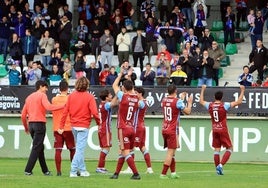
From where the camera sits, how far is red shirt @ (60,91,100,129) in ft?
67.9

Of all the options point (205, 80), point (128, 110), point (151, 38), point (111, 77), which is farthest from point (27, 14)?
point (128, 110)

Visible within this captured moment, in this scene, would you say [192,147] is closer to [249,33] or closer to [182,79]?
[182,79]

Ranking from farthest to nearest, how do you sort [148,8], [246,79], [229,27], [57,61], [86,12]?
[148,8] → [86,12] → [229,27] → [57,61] → [246,79]

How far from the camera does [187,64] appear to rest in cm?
3366

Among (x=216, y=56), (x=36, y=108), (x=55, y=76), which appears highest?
(x=216, y=56)

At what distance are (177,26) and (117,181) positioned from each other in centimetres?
1866

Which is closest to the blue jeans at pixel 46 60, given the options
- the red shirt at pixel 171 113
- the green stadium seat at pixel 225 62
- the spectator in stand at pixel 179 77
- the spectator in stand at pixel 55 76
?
the spectator in stand at pixel 55 76

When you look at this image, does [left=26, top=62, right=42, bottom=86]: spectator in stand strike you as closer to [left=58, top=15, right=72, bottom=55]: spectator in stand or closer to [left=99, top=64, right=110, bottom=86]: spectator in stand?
[left=99, top=64, right=110, bottom=86]: spectator in stand

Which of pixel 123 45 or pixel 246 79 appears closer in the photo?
pixel 246 79

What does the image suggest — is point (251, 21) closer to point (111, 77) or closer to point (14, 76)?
point (111, 77)

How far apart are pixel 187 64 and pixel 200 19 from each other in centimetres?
533

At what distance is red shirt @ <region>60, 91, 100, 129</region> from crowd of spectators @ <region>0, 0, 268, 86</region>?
475 inches

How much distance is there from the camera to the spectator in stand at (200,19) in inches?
1505

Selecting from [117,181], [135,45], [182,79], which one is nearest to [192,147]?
[182,79]
